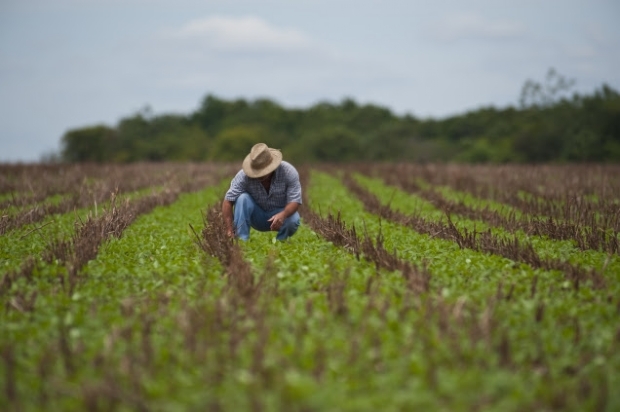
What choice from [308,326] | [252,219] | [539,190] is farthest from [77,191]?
[308,326]

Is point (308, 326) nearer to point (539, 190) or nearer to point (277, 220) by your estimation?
point (277, 220)

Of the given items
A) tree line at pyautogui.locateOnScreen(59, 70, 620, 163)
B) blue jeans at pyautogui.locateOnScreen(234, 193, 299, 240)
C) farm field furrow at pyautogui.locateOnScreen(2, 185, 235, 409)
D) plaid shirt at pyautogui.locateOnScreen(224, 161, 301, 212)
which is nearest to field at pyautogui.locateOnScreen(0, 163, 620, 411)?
farm field furrow at pyautogui.locateOnScreen(2, 185, 235, 409)

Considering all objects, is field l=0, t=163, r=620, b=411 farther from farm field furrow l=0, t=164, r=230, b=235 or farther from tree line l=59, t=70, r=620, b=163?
tree line l=59, t=70, r=620, b=163

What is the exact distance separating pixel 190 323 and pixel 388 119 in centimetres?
8198

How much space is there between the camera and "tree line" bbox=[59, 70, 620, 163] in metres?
51.4

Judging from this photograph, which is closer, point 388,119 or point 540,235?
point 540,235

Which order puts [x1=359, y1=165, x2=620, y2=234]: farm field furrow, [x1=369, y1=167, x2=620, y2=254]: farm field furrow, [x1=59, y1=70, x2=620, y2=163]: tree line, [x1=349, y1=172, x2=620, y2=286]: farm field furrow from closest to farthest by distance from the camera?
1. [x1=349, y1=172, x2=620, y2=286]: farm field furrow
2. [x1=369, y1=167, x2=620, y2=254]: farm field furrow
3. [x1=359, y1=165, x2=620, y2=234]: farm field furrow
4. [x1=59, y1=70, x2=620, y2=163]: tree line

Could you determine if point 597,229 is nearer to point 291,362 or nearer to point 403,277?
point 403,277

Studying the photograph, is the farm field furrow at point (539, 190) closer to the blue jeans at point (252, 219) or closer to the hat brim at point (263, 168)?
the blue jeans at point (252, 219)

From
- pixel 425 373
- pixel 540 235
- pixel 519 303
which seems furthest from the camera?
pixel 540 235

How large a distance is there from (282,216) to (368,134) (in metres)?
69.9

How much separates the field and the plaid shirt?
0.51 meters

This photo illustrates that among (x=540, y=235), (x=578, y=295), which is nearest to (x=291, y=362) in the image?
(x=578, y=295)

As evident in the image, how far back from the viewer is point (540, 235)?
337 inches
